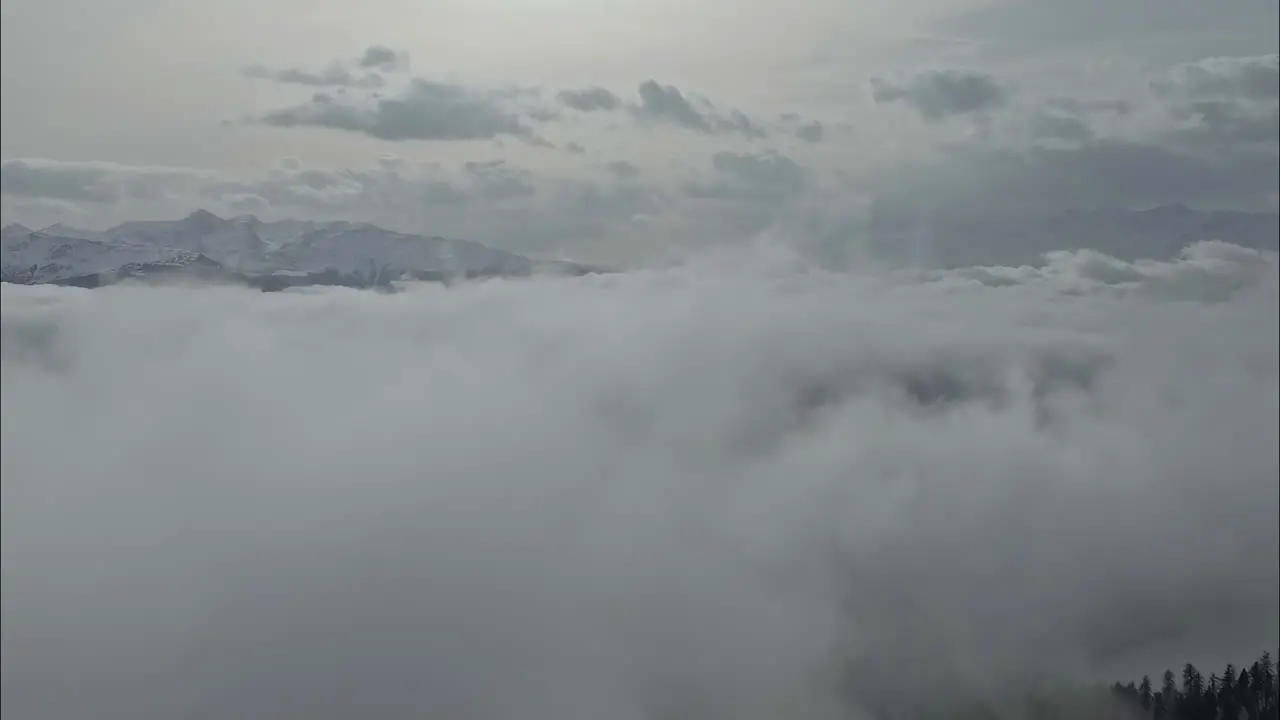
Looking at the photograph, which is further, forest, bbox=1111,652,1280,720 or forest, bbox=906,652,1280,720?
forest, bbox=906,652,1280,720

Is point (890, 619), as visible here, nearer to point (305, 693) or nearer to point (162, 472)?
point (305, 693)

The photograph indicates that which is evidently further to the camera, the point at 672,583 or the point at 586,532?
the point at 586,532

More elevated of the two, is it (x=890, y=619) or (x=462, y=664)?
(x=462, y=664)

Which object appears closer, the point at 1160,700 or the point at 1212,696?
the point at 1212,696

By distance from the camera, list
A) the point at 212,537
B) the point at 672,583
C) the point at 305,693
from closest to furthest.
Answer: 1. the point at 305,693
2. the point at 212,537
3. the point at 672,583

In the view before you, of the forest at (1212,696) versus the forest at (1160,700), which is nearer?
the forest at (1212,696)

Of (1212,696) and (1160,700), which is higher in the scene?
(1212,696)

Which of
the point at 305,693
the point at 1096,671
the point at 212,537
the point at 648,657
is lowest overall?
the point at 1096,671

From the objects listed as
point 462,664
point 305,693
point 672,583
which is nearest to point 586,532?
point 672,583

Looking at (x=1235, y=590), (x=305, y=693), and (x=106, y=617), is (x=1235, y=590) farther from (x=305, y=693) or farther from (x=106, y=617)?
(x=106, y=617)

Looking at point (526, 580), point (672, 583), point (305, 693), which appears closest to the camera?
point (305, 693)
